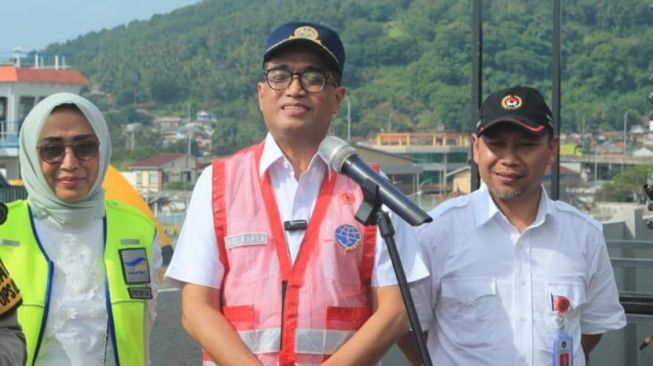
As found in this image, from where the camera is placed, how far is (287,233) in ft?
10.3

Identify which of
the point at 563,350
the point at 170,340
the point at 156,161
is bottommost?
the point at 170,340

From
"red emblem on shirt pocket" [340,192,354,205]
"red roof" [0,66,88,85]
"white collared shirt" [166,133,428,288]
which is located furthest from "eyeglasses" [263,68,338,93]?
"red roof" [0,66,88,85]

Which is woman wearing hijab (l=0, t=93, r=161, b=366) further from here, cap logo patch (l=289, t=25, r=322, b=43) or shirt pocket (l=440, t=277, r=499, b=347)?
shirt pocket (l=440, t=277, r=499, b=347)

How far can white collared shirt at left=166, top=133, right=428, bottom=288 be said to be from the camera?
3168 mm

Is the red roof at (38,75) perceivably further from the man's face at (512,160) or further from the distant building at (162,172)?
the man's face at (512,160)

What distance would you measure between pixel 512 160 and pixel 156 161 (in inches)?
2093

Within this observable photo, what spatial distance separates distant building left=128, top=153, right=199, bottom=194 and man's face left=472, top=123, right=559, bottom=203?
47.4m

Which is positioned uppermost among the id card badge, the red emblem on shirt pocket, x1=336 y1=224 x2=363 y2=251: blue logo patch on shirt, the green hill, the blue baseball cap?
the green hill

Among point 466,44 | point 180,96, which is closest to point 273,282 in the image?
point 466,44

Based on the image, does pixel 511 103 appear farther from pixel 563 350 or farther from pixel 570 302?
pixel 563 350

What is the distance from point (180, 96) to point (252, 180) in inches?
2645

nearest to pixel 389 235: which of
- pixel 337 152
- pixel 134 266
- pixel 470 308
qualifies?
pixel 337 152

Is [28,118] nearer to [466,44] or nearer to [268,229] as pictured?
[268,229]

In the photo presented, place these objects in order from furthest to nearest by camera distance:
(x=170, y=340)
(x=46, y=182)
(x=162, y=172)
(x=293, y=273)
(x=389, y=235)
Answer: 1. (x=162, y=172)
2. (x=170, y=340)
3. (x=46, y=182)
4. (x=293, y=273)
5. (x=389, y=235)
